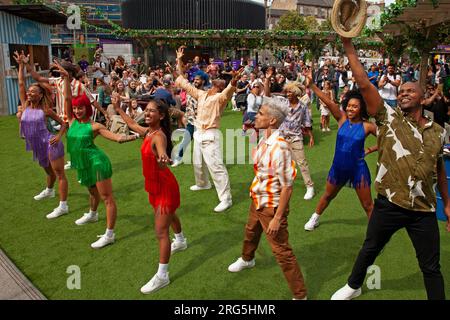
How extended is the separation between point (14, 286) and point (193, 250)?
1819 millimetres

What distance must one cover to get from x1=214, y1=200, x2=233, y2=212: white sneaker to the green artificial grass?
0.09m

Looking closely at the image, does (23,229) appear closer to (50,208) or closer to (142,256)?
(50,208)

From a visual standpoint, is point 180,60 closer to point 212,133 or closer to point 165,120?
point 212,133

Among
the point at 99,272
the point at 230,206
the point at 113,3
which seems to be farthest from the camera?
the point at 113,3

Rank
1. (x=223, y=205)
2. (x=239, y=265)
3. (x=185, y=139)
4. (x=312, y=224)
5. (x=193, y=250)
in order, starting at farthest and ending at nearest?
(x=185, y=139), (x=223, y=205), (x=312, y=224), (x=193, y=250), (x=239, y=265)

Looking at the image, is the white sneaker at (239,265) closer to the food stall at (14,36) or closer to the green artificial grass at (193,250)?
the green artificial grass at (193,250)

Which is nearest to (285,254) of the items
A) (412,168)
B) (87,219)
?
(412,168)

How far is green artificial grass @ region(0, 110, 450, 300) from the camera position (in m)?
3.85

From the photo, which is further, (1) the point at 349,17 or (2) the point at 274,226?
(2) the point at 274,226

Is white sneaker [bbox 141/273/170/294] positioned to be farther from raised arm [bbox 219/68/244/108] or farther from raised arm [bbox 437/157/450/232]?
raised arm [bbox 219/68/244/108]

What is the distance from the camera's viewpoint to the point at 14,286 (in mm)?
3812
